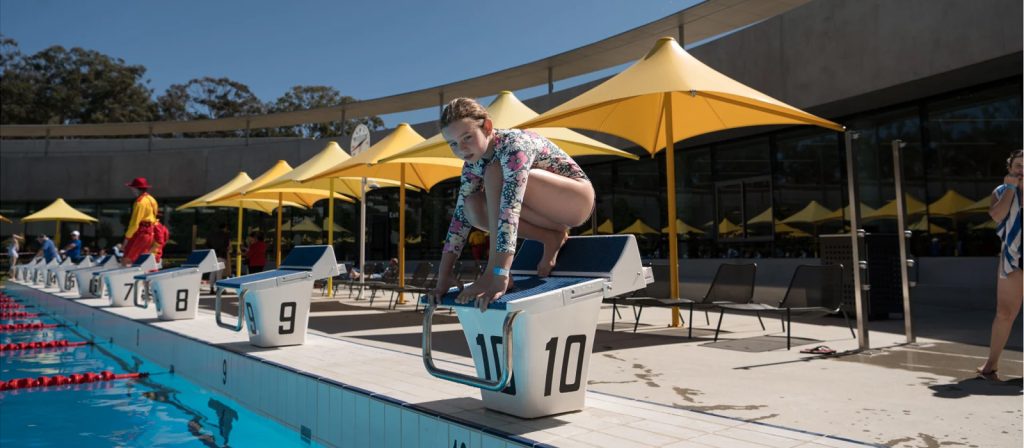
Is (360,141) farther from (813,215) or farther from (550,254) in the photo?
(550,254)

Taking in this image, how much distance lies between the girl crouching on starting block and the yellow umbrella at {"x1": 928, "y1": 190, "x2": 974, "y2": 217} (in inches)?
417

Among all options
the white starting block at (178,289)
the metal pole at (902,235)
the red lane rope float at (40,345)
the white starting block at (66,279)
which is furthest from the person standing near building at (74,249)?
the metal pole at (902,235)

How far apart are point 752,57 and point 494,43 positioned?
11.3 meters

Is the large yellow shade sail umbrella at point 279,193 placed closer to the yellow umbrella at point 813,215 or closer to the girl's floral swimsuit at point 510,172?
the yellow umbrella at point 813,215

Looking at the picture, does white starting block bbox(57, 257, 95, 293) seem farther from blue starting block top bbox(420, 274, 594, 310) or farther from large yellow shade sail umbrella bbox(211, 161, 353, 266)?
blue starting block top bbox(420, 274, 594, 310)

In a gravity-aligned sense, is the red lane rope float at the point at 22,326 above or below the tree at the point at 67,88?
below

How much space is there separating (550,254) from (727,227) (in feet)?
43.9

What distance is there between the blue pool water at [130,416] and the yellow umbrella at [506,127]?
4075mm

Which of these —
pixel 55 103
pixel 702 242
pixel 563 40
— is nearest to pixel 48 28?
pixel 55 103

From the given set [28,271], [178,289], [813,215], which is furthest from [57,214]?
[813,215]

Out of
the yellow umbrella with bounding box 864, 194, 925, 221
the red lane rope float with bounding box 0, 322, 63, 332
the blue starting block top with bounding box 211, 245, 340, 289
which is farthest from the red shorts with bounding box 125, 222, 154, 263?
the yellow umbrella with bounding box 864, 194, 925, 221

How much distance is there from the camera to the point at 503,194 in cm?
279

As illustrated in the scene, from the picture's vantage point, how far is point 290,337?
5934 mm

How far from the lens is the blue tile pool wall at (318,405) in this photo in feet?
10.0
